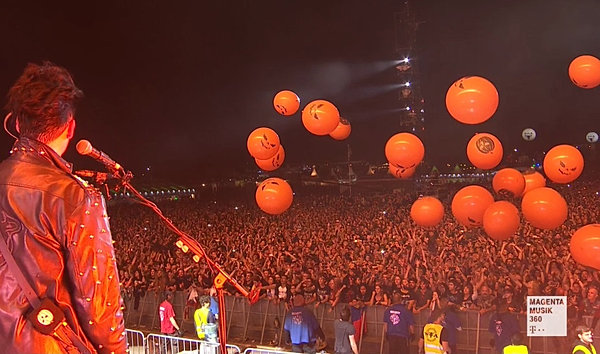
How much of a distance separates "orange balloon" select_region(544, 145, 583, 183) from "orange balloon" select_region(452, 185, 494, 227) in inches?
34.8

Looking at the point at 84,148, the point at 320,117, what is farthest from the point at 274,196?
the point at 84,148

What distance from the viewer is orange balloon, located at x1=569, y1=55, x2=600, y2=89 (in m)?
6.17

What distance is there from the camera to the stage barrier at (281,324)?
6.07m

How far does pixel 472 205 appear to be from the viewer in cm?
621

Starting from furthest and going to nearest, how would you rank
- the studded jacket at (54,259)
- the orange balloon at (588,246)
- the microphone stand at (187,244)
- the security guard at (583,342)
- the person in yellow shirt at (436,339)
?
the person in yellow shirt at (436,339) < the orange balloon at (588,246) < the security guard at (583,342) < the microphone stand at (187,244) < the studded jacket at (54,259)

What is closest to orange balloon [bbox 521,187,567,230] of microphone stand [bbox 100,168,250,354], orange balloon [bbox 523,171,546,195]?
orange balloon [bbox 523,171,546,195]

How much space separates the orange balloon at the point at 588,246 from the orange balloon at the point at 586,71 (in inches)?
72.9

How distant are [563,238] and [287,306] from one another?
4.87 meters

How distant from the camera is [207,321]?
22.3 feet

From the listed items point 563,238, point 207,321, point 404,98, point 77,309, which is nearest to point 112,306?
Result: point 77,309

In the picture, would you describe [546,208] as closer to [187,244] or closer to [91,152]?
[187,244]

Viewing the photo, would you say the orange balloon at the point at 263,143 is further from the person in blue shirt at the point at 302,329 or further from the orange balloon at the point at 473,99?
the orange balloon at the point at 473,99

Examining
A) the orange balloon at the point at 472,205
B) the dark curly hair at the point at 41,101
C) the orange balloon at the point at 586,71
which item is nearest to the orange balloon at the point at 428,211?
the orange balloon at the point at 472,205

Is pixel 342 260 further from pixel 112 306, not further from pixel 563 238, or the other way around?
pixel 112 306
